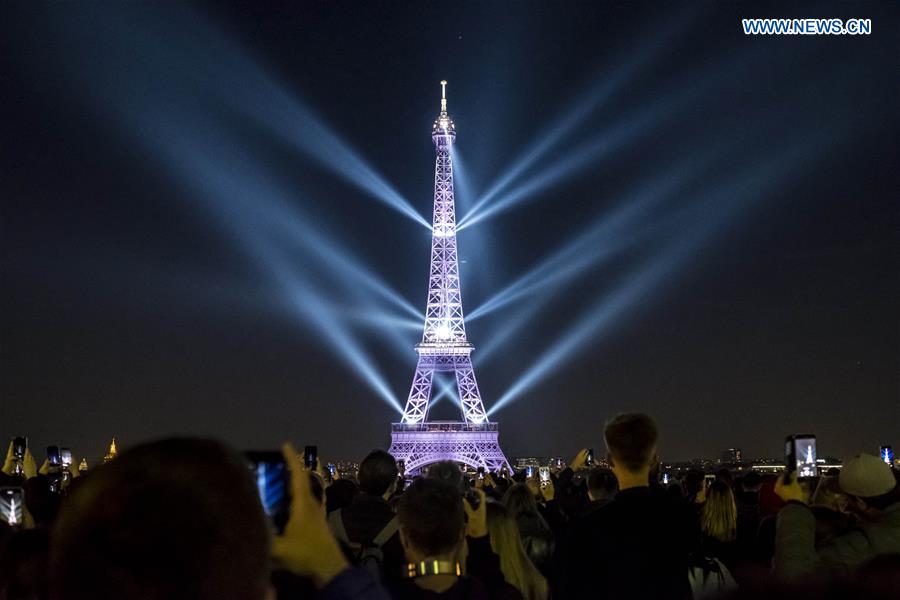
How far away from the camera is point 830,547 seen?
6.46m

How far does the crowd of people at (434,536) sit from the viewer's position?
1.84 m

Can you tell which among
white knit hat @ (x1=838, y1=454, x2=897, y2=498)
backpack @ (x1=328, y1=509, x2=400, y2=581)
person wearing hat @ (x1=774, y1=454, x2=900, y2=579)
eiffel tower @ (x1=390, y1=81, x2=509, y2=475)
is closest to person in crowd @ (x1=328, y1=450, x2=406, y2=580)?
backpack @ (x1=328, y1=509, x2=400, y2=581)

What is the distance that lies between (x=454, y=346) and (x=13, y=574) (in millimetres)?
71377

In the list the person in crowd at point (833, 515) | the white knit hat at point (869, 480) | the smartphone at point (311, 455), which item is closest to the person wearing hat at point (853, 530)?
the white knit hat at point (869, 480)

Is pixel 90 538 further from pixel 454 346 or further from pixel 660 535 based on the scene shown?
pixel 454 346

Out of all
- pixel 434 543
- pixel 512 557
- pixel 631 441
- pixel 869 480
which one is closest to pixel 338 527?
pixel 512 557

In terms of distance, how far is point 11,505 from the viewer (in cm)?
685

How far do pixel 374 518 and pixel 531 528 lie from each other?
Result: 4.12ft

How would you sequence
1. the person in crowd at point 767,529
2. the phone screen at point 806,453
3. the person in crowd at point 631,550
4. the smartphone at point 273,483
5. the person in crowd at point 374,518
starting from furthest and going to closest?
1. the person in crowd at point 767,529
2. the phone screen at point 806,453
3. the person in crowd at point 374,518
4. the person in crowd at point 631,550
5. the smartphone at point 273,483

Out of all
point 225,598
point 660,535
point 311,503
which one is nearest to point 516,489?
point 660,535

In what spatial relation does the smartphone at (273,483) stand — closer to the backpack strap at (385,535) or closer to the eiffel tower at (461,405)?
the backpack strap at (385,535)

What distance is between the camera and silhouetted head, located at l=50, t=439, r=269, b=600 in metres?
1.83

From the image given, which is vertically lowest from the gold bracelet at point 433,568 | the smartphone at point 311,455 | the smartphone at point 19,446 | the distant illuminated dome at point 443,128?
the gold bracelet at point 433,568

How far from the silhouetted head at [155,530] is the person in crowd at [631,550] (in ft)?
13.2
